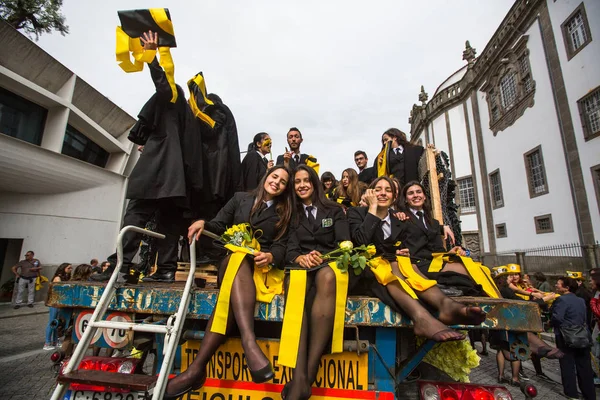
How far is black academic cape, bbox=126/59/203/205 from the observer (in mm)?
3076

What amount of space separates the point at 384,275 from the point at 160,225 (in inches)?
99.3

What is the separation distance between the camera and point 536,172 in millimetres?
15008

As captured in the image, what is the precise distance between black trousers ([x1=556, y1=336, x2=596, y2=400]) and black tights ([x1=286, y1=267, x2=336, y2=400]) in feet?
16.6

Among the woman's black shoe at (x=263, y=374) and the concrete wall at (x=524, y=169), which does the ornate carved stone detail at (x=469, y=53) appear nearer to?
the concrete wall at (x=524, y=169)

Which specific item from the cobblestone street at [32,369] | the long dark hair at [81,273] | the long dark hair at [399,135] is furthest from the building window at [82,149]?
the long dark hair at [399,135]

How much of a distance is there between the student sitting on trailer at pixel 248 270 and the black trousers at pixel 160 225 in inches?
30.8

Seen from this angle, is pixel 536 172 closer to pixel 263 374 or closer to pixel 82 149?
pixel 263 374

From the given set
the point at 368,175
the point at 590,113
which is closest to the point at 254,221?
the point at 368,175

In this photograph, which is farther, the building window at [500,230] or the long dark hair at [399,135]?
the building window at [500,230]

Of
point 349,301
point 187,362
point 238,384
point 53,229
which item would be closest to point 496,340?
point 349,301

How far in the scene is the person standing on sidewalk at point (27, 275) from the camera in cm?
1070

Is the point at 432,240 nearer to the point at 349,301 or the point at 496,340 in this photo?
the point at 496,340

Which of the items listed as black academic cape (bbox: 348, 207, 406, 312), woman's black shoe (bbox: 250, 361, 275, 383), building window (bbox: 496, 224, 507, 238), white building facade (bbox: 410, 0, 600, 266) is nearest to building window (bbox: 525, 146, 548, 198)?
white building facade (bbox: 410, 0, 600, 266)

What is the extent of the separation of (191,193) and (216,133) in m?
0.86
